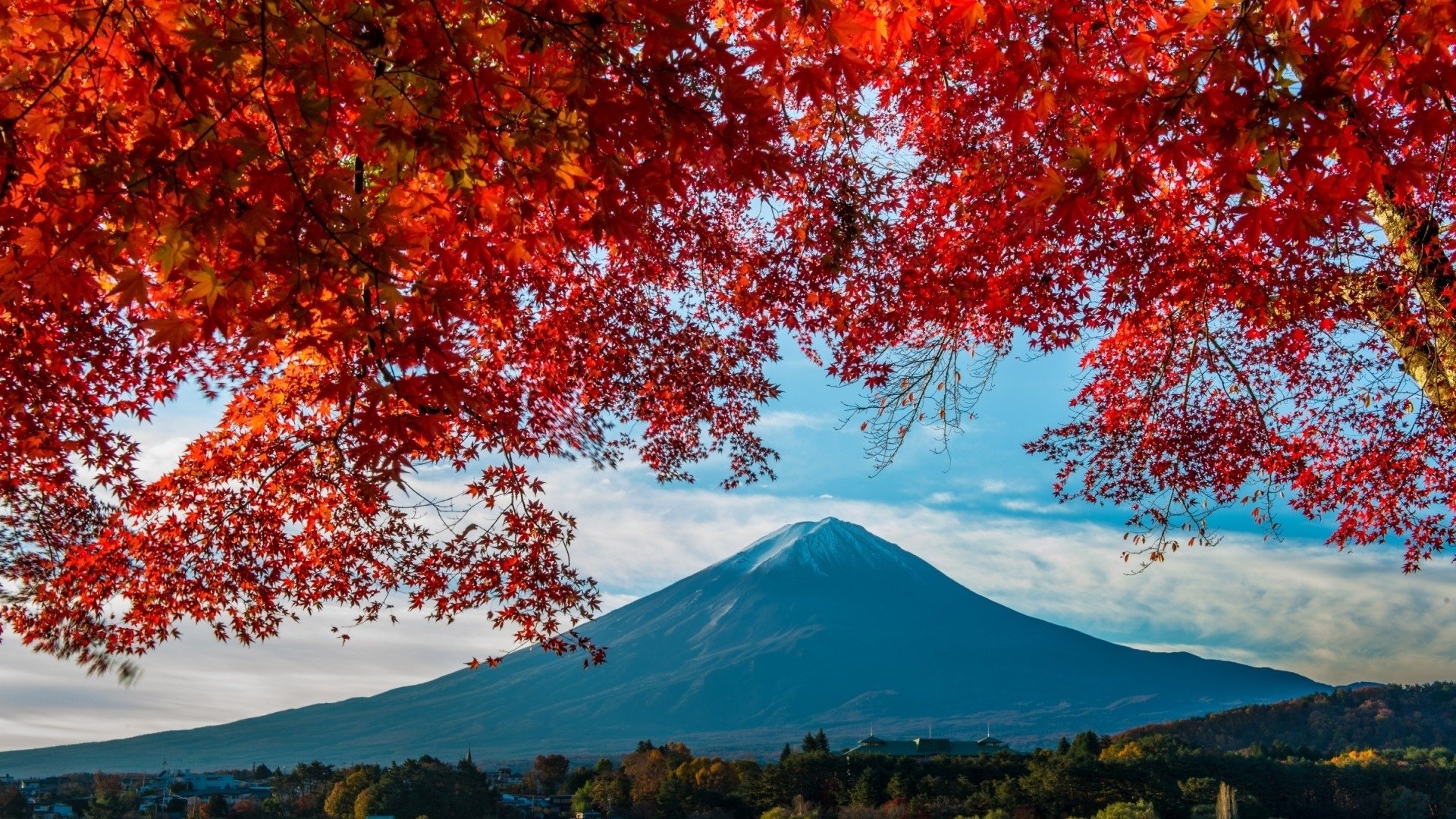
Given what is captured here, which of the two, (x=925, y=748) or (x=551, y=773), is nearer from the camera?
(x=551, y=773)

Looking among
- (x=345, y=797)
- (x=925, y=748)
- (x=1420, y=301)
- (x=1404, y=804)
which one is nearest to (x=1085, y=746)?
(x=1404, y=804)

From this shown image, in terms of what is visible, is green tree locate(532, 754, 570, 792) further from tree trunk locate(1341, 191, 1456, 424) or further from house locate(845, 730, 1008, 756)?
tree trunk locate(1341, 191, 1456, 424)

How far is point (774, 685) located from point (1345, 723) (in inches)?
3709

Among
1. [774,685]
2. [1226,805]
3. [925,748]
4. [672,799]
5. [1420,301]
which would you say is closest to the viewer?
[1420,301]

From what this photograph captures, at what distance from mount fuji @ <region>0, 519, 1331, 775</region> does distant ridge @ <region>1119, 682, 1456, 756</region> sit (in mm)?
56839

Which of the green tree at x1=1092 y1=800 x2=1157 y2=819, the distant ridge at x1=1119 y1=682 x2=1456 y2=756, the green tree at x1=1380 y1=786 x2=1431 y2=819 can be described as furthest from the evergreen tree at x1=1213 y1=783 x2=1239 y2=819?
the distant ridge at x1=1119 y1=682 x2=1456 y2=756

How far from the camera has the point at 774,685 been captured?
5541 inches

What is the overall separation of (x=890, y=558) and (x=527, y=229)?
171 metres

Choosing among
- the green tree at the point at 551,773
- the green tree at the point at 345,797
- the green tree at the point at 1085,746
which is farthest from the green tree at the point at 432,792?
the green tree at the point at 1085,746

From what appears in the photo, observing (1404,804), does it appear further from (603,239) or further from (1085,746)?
(603,239)

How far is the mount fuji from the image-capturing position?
12175cm

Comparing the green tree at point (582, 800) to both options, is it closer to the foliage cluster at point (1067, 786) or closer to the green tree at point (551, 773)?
the foliage cluster at point (1067, 786)

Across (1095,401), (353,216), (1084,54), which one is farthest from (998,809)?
(353,216)

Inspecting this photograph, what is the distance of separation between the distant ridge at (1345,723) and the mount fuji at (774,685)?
5684cm
